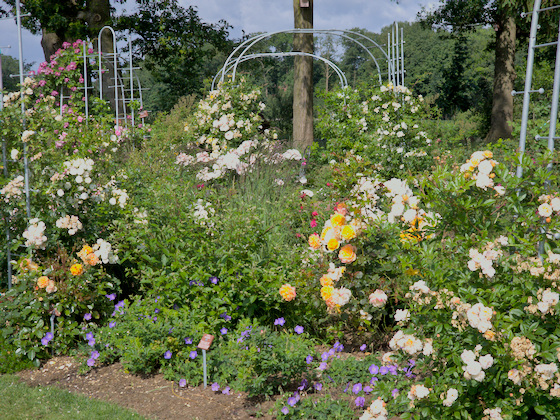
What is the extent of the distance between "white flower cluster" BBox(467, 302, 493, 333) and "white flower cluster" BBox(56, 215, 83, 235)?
247cm

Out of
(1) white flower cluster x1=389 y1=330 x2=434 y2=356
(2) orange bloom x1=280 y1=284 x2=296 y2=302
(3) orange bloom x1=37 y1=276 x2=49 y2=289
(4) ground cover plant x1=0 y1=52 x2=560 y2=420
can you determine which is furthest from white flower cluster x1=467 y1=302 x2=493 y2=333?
(3) orange bloom x1=37 y1=276 x2=49 y2=289

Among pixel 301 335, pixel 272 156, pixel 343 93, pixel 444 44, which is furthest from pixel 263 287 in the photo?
pixel 444 44

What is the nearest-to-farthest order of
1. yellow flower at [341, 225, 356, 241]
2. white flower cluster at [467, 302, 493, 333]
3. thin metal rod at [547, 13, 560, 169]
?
white flower cluster at [467, 302, 493, 333], thin metal rod at [547, 13, 560, 169], yellow flower at [341, 225, 356, 241]

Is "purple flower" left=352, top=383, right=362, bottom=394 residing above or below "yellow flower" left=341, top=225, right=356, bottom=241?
below

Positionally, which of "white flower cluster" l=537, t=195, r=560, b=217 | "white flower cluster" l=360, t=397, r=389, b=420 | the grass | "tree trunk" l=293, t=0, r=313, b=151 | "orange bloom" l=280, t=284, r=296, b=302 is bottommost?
the grass

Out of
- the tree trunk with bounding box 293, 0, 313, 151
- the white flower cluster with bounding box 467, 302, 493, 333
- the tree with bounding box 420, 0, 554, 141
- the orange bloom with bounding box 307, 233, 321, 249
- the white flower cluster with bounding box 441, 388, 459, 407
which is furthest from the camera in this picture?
the tree with bounding box 420, 0, 554, 141

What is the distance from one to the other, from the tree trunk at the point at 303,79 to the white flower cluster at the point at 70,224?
524 cm

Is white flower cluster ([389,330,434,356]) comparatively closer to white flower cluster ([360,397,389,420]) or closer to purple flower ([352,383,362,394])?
white flower cluster ([360,397,389,420])

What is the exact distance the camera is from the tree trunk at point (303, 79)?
323 inches

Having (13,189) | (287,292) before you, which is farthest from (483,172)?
(13,189)

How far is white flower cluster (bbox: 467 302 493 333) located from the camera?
1.76 metres

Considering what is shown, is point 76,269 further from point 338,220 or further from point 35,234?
point 338,220

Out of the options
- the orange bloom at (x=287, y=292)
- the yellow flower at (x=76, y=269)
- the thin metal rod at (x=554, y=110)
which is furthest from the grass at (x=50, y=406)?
the thin metal rod at (x=554, y=110)

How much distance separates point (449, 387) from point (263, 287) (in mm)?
1271
